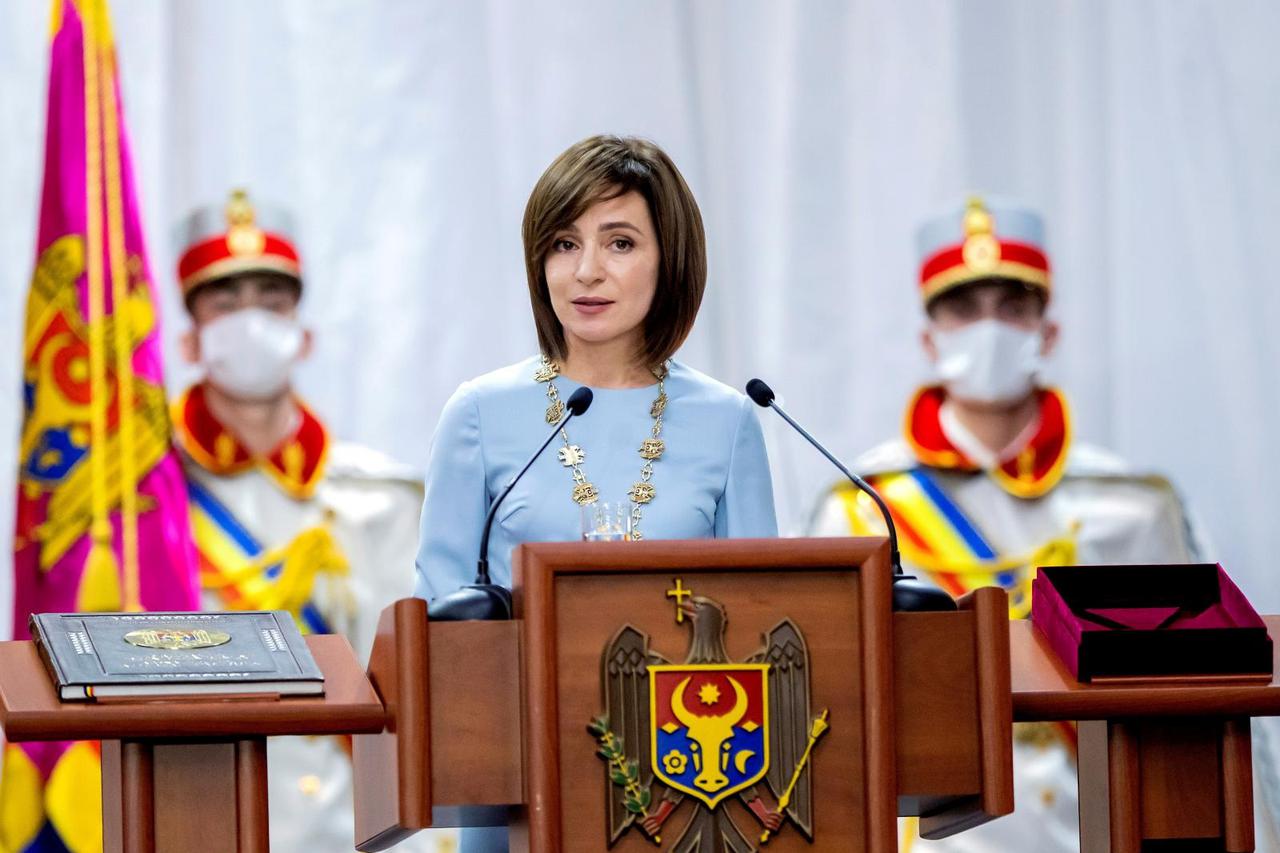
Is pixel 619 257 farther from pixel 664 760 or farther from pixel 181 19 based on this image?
pixel 181 19

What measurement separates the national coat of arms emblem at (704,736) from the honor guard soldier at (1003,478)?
2.21 metres

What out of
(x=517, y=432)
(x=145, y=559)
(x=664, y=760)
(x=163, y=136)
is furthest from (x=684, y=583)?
(x=163, y=136)

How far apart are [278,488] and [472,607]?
6.97ft

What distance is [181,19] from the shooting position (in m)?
4.10

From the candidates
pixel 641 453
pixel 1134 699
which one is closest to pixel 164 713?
pixel 641 453

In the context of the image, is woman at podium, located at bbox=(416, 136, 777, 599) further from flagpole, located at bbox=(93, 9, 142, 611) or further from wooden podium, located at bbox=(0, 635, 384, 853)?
flagpole, located at bbox=(93, 9, 142, 611)

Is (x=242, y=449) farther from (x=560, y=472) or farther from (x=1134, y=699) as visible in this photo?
(x=1134, y=699)

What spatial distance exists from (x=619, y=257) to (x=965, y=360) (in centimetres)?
210

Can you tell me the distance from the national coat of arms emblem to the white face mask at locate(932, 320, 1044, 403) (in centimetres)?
247

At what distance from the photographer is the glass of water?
2240mm

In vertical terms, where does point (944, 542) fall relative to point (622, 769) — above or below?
above

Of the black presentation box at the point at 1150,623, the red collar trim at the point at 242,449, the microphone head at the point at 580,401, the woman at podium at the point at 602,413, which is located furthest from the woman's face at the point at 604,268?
the red collar trim at the point at 242,449

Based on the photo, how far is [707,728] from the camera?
1.87 metres

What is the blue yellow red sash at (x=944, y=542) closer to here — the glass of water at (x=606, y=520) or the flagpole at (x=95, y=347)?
the flagpole at (x=95, y=347)
